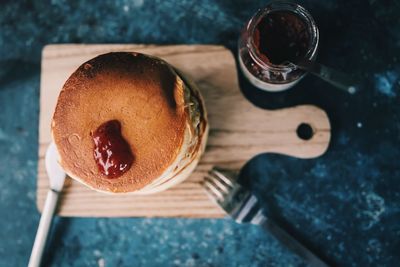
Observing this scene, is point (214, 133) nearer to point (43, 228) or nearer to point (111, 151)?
point (111, 151)

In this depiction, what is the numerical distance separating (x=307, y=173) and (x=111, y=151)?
0.62 metres

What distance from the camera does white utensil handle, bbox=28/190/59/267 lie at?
1.35 metres

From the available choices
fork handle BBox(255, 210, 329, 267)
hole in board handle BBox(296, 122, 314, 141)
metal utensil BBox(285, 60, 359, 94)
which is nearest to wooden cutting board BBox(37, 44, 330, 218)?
hole in board handle BBox(296, 122, 314, 141)

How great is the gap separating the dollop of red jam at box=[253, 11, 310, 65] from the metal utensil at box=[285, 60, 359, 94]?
0.07 metres

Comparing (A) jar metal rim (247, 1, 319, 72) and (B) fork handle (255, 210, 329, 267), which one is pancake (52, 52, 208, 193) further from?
(B) fork handle (255, 210, 329, 267)

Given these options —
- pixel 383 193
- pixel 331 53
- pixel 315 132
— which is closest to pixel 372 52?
pixel 331 53

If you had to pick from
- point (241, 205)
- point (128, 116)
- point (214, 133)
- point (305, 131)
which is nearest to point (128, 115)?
point (128, 116)

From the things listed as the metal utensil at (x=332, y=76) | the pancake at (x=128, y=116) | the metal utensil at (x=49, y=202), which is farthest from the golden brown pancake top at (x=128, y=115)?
the metal utensil at (x=332, y=76)

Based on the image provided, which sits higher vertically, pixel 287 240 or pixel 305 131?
pixel 305 131

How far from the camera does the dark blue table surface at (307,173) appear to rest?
1.37 m

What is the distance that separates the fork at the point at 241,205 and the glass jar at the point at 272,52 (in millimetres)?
304

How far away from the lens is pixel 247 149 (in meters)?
1.35

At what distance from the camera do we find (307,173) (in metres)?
1.37

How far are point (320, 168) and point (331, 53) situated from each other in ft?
1.17
